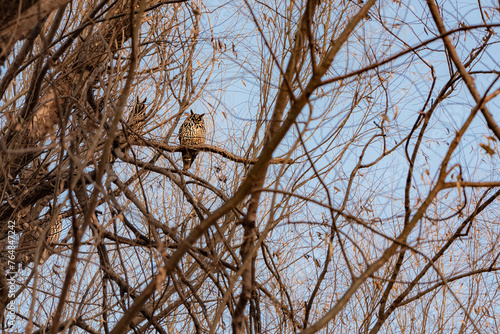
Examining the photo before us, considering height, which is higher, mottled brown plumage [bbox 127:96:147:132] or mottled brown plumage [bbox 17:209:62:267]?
mottled brown plumage [bbox 127:96:147:132]

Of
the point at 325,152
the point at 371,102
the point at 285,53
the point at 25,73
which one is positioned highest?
the point at 25,73

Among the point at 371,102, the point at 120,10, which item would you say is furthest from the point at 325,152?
the point at 120,10

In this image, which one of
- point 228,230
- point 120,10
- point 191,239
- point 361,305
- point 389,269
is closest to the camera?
point 191,239

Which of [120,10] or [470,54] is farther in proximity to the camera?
[120,10]

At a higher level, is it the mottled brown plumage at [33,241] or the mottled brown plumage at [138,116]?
the mottled brown plumage at [138,116]

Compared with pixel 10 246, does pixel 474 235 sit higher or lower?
lower

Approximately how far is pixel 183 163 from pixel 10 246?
51.4 inches

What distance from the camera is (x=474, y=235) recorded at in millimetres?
3086

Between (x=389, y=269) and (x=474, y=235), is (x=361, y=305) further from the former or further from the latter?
(x=474, y=235)

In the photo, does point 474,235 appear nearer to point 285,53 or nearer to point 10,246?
point 285,53

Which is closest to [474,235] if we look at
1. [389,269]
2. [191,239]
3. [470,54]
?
[389,269]

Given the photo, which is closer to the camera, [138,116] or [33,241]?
[138,116]

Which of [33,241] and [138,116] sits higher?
[138,116]

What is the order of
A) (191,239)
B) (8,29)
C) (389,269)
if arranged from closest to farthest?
(191,239)
(8,29)
(389,269)
